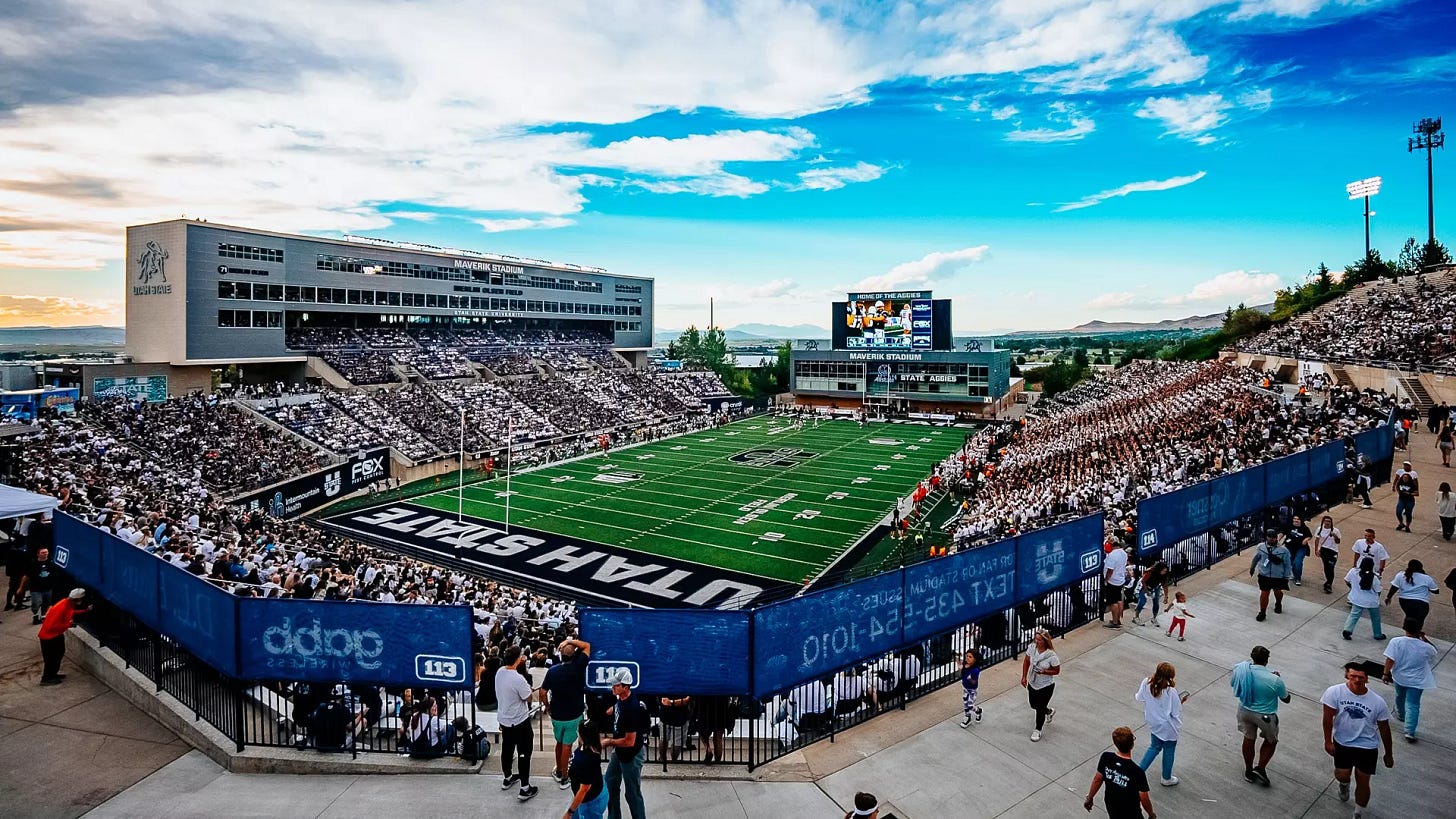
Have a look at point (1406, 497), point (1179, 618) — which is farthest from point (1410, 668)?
point (1406, 497)

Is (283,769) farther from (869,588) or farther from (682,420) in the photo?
(682,420)

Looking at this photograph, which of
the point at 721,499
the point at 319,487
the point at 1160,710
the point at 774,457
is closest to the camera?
the point at 1160,710

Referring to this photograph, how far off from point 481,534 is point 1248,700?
78.7 feet

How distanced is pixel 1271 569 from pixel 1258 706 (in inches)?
213

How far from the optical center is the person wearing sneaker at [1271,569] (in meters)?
11.2

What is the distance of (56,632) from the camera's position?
9523 millimetres

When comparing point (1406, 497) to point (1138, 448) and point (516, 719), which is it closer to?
point (1138, 448)

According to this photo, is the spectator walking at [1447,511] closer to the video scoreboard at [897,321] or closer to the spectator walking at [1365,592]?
the spectator walking at [1365,592]

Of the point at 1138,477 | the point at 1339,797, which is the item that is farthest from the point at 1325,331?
the point at 1339,797

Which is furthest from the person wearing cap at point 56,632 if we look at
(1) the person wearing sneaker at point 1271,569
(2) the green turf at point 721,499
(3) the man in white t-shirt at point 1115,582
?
(1) the person wearing sneaker at point 1271,569

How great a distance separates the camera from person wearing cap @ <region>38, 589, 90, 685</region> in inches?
374

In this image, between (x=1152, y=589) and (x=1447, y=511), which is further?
(x=1447, y=511)

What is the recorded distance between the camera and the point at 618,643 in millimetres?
7902

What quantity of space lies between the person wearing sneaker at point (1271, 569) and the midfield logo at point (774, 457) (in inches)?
1159
